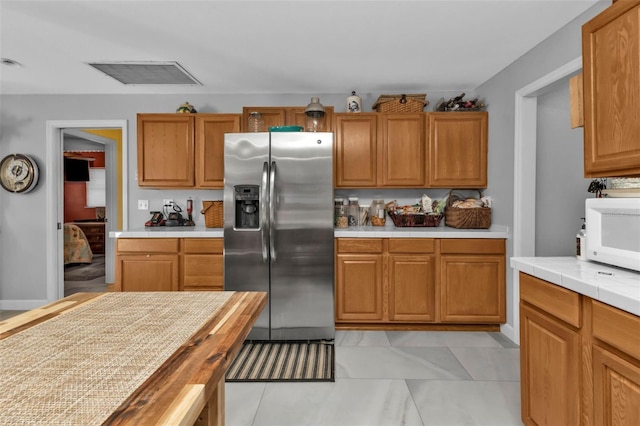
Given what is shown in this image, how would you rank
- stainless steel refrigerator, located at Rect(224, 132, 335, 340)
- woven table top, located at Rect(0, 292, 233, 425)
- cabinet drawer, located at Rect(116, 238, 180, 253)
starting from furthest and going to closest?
cabinet drawer, located at Rect(116, 238, 180, 253) < stainless steel refrigerator, located at Rect(224, 132, 335, 340) < woven table top, located at Rect(0, 292, 233, 425)

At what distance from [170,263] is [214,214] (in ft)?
2.18

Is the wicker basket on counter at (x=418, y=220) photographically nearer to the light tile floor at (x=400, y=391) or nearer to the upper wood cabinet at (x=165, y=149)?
the light tile floor at (x=400, y=391)

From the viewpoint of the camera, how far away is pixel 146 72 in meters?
3.31

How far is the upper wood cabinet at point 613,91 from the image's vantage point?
141cm

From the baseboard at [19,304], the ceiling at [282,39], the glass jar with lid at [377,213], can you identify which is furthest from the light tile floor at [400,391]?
the baseboard at [19,304]

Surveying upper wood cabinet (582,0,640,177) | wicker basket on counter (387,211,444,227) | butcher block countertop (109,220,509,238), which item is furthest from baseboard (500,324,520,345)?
upper wood cabinet (582,0,640,177)

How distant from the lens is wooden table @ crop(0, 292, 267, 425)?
0.61m

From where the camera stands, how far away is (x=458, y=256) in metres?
3.29

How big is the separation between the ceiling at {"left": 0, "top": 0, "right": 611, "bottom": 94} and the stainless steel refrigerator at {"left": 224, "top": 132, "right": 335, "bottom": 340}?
684 mm

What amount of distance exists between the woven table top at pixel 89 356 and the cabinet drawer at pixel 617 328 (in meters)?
1.37

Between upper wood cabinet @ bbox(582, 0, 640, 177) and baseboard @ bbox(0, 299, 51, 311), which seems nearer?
upper wood cabinet @ bbox(582, 0, 640, 177)

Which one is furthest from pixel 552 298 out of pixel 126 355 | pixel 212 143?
pixel 212 143

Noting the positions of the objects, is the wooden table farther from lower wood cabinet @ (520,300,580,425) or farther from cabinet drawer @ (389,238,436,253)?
cabinet drawer @ (389,238,436,253)

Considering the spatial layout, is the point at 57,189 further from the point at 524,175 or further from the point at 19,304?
the point at 524,175
